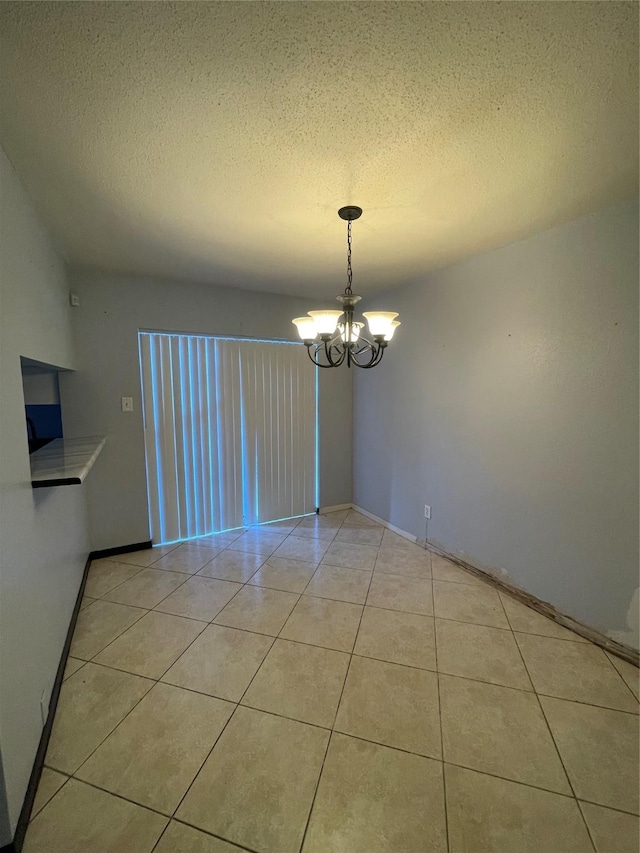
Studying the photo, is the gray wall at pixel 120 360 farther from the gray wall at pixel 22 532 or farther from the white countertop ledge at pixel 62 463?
the gray wall at pixel 22 532

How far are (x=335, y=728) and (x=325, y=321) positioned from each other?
1767 mm

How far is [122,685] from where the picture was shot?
1674 mm

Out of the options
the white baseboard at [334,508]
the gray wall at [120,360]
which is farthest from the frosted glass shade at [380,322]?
the white baseboard at [334,508]

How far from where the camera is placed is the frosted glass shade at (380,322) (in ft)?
5.33

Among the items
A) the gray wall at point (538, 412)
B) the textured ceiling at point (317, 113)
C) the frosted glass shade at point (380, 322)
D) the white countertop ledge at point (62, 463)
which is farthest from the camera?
the gray wall at point (538, 412)

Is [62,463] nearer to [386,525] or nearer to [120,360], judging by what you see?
[120,360]

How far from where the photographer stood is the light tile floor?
3.71ft

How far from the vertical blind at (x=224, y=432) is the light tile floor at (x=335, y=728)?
37.0 inches

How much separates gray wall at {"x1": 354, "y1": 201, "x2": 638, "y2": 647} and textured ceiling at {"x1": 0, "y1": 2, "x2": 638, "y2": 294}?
0.36 m

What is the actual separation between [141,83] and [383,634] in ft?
8.47

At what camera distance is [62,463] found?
1.62 meters

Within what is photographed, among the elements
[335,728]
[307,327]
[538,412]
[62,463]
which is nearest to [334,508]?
[538,412]

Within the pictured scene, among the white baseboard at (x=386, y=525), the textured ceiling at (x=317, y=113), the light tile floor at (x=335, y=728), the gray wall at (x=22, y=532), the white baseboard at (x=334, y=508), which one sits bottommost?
the light tile floor at (x=335, y=728)

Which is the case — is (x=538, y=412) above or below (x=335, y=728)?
above
